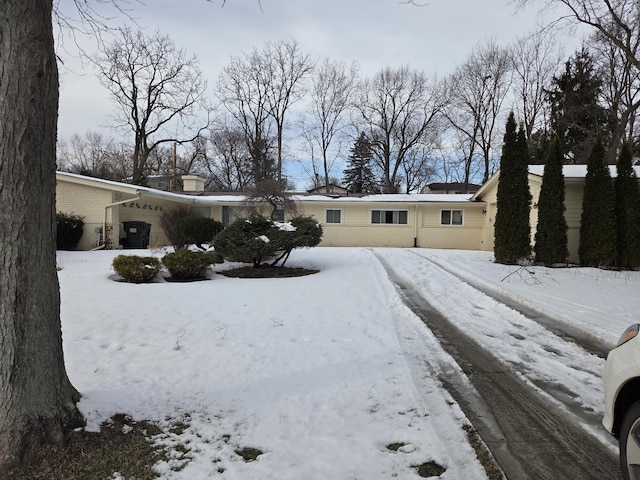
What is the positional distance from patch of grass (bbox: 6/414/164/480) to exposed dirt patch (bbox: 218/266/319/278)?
26.4ft

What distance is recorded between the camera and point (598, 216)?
13.1m

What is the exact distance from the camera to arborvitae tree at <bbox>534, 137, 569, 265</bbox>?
13.4 metres

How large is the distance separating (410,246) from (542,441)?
19.1 meters

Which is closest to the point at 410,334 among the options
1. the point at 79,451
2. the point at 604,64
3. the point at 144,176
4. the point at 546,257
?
the point at 79,451

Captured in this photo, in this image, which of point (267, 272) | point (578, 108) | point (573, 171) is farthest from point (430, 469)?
point (578, 108)

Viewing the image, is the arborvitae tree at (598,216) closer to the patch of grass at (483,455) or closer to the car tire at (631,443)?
the patch of grass at (483,455)

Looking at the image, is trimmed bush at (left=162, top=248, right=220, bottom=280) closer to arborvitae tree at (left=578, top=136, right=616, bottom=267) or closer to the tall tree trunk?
the tall tree trunk

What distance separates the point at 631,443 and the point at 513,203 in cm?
1319

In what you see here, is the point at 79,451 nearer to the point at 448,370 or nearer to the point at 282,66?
the point at 448,370

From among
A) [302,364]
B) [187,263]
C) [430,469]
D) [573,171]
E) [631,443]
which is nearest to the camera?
[631,443]

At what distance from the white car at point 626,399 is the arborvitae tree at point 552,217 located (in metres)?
12.5

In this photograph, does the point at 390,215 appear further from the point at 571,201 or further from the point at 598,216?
the point at 598,216

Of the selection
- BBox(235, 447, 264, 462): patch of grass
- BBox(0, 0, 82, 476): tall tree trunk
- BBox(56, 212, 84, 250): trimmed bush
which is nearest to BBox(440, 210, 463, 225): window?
BBox(56, 212, 84, 250): trimmed bush

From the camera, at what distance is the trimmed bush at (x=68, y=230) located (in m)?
16.2
